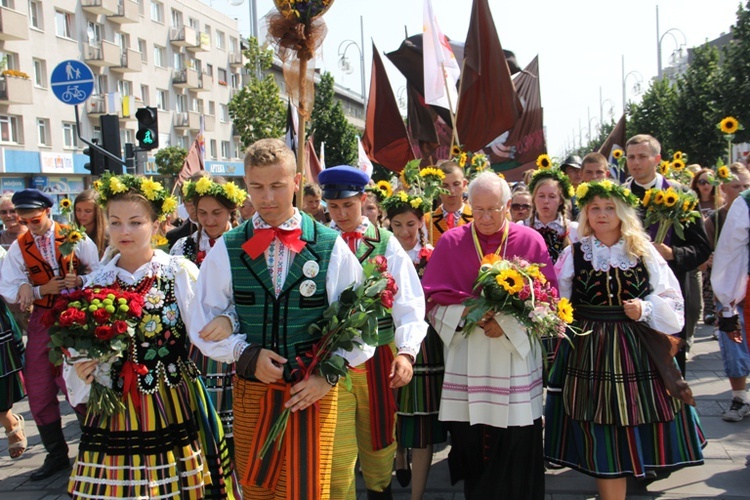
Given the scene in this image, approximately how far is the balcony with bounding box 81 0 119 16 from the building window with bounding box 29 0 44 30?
336 centimetres

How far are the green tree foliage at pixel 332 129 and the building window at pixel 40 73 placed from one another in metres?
13.0

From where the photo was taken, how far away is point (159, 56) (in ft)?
146

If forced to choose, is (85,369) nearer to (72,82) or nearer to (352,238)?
(352,238)

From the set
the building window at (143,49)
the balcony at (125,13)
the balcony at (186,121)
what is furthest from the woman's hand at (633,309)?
the balcony at (186,121)

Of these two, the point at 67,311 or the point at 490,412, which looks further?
the point at 490,412

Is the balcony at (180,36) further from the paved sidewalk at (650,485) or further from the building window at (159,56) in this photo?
the paved sidewalk at (650,485)

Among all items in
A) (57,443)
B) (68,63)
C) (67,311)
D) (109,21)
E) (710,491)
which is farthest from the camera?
(109,21)

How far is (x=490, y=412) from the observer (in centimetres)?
409

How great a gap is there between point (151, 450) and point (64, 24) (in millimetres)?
35681

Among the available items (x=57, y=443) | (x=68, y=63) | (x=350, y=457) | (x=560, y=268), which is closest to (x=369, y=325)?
(x=350, y=457)

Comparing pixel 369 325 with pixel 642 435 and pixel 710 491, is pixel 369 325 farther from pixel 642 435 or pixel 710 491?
pixel 710 491

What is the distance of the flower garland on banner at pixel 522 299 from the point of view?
12.4 ft

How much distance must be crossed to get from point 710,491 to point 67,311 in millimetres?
3991

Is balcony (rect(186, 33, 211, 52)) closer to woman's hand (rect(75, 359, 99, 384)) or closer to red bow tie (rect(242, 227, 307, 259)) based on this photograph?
Answer: woman's hand (rect(75, 359, 99, 384))
